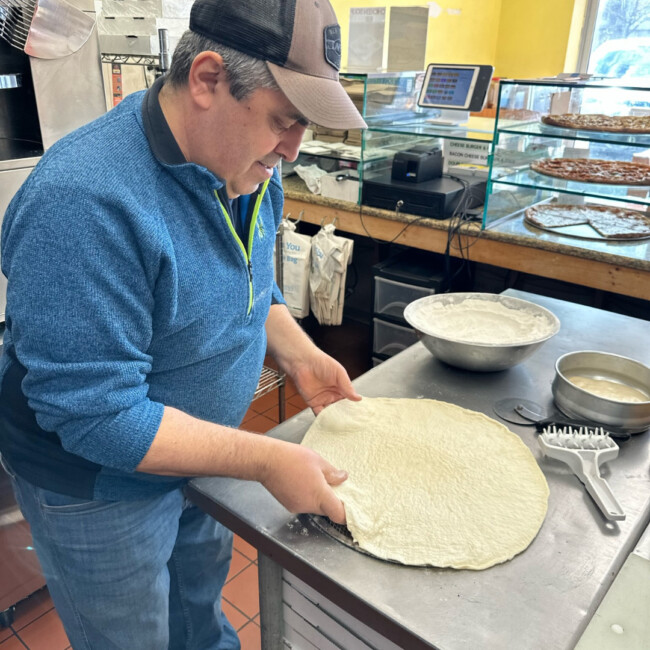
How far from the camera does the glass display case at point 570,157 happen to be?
220 centimetres

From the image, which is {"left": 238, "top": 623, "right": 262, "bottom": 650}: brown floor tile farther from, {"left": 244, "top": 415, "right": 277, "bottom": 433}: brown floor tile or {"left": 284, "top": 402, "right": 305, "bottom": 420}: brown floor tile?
{"left": 284, "top": 402, "right": 305, "bottom": 420}: brown floor tile

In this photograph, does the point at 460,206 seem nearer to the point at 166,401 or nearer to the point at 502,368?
the point at 502,368

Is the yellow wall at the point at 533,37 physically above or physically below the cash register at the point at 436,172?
above

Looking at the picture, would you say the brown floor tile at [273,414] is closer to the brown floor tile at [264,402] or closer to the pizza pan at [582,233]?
the brown floor tile at [264,402]

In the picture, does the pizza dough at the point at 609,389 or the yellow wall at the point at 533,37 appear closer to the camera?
the pizza dough at the point at 609,389

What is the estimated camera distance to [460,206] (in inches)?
104

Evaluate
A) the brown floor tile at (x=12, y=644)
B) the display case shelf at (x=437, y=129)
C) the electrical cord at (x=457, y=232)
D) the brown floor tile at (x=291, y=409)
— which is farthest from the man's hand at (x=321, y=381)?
the display case shelf at (x=437, y=129)

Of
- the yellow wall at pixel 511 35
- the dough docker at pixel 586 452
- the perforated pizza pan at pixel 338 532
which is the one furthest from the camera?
the yellow wall at pixel 511 35

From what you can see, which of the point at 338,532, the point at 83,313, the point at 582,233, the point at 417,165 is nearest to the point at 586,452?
the point at 338,532

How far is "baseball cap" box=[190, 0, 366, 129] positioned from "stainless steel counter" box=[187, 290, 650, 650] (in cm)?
62

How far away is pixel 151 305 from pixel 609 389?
0.97 meters

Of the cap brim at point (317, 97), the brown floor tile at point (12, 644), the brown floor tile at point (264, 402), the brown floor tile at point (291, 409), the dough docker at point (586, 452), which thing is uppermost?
the cap brim at point (317, 97)

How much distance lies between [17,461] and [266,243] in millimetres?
605

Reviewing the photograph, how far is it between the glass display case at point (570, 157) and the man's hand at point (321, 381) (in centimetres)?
147
